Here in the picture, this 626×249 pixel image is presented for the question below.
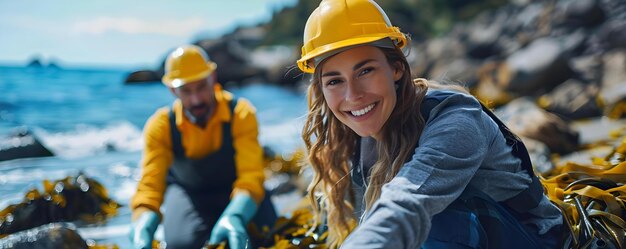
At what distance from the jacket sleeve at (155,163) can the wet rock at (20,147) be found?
489 centimetres

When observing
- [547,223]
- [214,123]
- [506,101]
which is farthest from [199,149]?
[506,101]

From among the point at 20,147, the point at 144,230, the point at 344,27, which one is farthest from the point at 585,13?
the point at 344,27

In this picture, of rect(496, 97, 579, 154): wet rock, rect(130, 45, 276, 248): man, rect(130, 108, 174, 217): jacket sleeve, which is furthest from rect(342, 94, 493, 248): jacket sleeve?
rect(496, 97, 579, 154): wet rock

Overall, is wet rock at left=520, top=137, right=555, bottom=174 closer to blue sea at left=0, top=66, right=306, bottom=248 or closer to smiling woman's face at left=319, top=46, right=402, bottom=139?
blue sea at left=0, top=66, right=306, bottom=248

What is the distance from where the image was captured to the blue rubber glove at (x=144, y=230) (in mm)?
3031

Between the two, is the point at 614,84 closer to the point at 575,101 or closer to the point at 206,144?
the point at 575,101

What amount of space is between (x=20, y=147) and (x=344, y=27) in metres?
7.18

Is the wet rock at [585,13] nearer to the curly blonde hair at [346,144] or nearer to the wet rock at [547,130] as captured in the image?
the wet rock at [547,130]

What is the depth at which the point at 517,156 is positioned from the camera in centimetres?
195

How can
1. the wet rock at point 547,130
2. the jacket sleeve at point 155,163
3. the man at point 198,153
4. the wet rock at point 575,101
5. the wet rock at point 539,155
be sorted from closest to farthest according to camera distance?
the jacket sleeve at point 155,163 < the man at point 198,153 < the wet rock at point 539,155 < the wet rock at point 547,130 < the wet rock at point 575,101

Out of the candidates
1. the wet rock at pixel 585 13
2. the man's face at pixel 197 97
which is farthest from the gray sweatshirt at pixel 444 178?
the wet rock at pixel 585 13

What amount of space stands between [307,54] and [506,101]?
22.9 ft

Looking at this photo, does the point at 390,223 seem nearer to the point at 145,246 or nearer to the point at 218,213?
the point at 145,246

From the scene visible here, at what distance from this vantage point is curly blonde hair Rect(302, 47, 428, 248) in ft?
6.24
